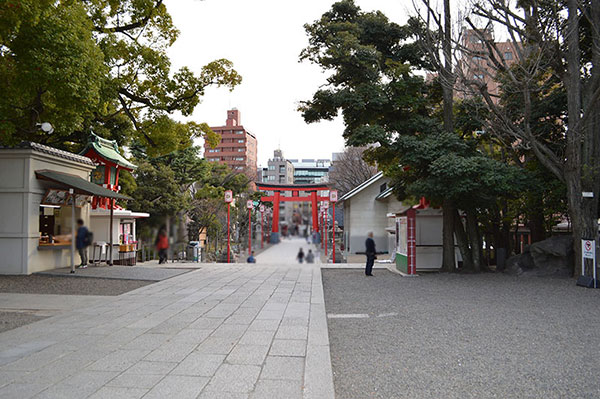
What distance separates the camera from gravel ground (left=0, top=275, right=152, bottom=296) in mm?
11969

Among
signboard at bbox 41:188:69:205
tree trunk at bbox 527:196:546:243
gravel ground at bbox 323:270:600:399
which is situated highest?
signboard at bbox 41:188:69:205

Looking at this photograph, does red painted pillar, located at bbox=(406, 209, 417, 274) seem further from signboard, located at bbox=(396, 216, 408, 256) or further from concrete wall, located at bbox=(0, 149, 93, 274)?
concrete wall, located at bbox=(0, 149, 93, 274)

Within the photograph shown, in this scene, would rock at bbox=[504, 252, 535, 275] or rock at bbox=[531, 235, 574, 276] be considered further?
rock at bbox=[504, 252, 535, 275]

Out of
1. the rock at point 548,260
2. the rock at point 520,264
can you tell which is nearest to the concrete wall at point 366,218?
the rock at point 520,264

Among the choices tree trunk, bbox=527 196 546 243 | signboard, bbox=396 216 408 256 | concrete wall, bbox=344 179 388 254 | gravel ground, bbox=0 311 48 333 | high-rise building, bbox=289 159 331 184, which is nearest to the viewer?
gravel ground, bbox=0 311 48 333

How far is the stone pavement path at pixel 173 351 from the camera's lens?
197 inches

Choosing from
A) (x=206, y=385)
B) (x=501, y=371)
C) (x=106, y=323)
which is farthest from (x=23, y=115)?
(x=501, y=371)

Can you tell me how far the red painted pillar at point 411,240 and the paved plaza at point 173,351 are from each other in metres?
7.86

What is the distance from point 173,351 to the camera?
21.2 ft

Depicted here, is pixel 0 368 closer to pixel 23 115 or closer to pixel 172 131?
pixel 23 115

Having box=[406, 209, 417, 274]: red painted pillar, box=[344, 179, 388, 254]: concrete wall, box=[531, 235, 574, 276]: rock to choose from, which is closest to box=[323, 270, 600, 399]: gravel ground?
box=[531, 235, 574, 276]: rock

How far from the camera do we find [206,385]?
16.7 feet

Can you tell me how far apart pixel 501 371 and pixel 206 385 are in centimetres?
413

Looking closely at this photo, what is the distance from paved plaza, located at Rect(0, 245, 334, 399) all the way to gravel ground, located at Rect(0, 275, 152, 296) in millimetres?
1669
